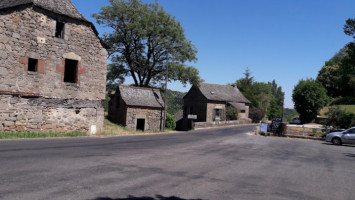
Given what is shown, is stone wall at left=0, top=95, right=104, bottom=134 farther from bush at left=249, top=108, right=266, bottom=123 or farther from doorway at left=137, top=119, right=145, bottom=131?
bush at left=249, top=108, right=266, bottom=123

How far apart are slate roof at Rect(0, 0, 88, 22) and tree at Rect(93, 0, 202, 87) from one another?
13.6 m

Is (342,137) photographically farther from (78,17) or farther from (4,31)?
(4,31)

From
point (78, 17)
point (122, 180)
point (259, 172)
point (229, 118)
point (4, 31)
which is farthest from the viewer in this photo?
point (229, 118)

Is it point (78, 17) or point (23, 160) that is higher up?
point (78, 17)

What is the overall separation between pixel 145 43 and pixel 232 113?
20661 mm

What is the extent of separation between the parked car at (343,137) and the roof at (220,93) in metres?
26.6

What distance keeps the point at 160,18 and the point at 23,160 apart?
2985 centimetres

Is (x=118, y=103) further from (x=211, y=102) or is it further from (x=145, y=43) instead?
(x=211, y=102)

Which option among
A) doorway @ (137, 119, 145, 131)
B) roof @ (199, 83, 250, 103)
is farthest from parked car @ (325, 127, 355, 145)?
roof @ (199, 83, 250, 103)

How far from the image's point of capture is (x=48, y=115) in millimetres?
17344

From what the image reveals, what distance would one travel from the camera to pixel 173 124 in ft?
114

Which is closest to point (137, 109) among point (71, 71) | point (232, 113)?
point (71, 71)

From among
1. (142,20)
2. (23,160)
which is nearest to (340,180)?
(23,160)

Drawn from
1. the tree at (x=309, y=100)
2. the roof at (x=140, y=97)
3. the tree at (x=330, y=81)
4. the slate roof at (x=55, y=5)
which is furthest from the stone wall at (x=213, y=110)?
the slate roof at (x=55, y=5)
